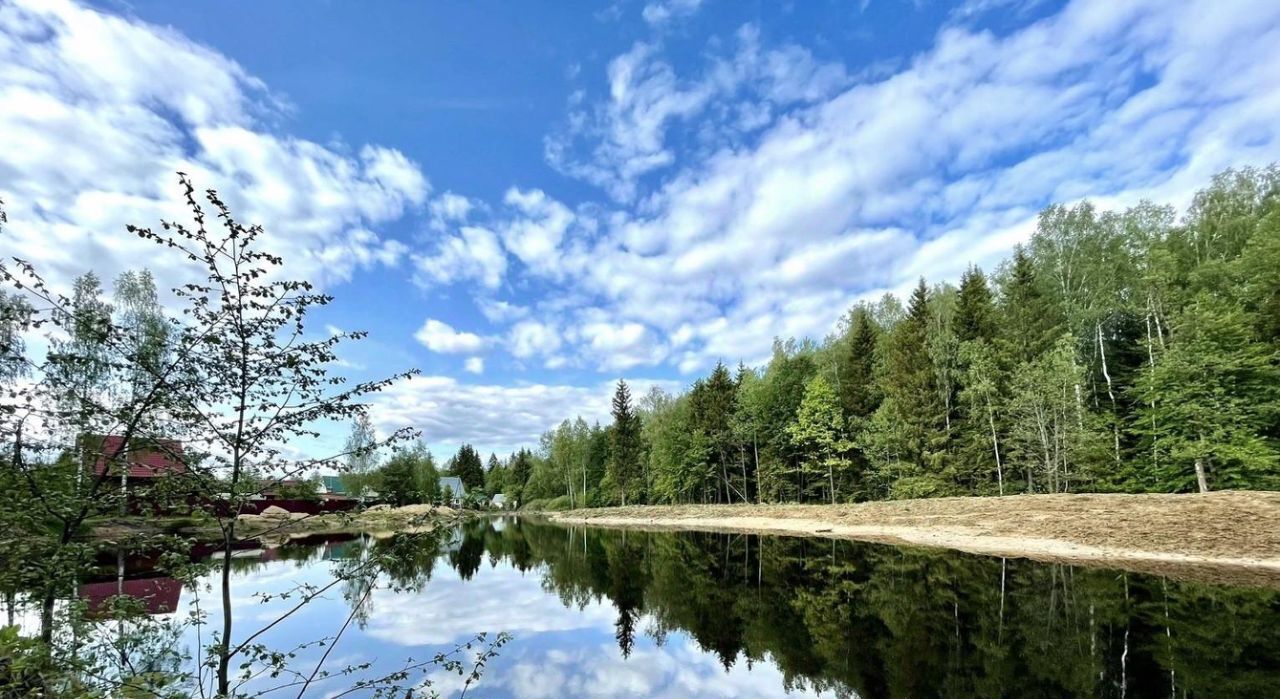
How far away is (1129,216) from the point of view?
1448 inches

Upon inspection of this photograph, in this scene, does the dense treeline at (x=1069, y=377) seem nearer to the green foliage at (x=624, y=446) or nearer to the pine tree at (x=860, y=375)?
the pine tree at (x=860, y=375)

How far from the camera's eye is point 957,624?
1114cm

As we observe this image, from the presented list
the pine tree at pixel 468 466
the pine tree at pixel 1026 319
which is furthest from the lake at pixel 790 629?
the pine tree at pixel 468 466

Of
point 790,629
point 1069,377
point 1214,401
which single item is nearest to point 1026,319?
point 1069,377

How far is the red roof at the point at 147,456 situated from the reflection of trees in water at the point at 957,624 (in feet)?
29.1

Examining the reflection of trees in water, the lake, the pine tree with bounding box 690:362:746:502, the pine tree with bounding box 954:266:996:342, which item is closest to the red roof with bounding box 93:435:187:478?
the lake

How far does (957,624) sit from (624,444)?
57.8 m

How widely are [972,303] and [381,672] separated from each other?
40.6 meters

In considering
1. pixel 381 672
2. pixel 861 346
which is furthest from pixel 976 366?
pixel 381 672

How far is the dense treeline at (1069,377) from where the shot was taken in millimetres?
26922

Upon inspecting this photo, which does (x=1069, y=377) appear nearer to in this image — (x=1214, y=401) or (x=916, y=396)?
(x=1214, y=401)

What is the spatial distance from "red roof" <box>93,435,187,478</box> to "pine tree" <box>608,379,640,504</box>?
210 feet

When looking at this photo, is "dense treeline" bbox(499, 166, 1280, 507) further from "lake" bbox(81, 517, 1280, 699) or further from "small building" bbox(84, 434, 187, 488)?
"small building" bbox(84, 434, 187, 488)

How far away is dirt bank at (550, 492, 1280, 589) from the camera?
16312mm
